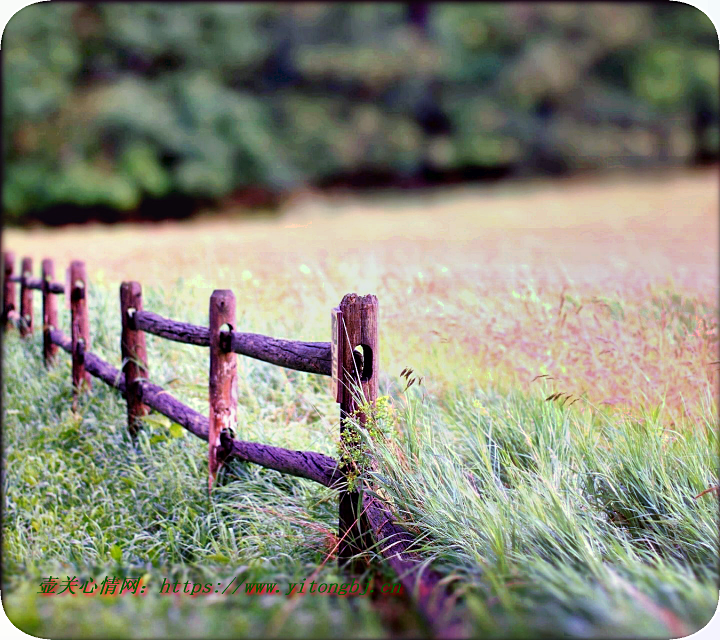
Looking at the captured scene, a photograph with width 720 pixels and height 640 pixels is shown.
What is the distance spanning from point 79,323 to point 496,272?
359 cm

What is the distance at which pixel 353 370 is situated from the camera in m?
2.74

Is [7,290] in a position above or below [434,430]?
above

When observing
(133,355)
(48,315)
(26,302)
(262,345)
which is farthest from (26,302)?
(262,345)

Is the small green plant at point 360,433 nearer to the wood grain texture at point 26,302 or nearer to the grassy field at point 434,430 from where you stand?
the grassy field at point 434,430

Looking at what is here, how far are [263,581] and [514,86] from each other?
14.8ft

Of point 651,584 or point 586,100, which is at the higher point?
point 586,100

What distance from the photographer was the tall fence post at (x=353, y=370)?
2.71 metres

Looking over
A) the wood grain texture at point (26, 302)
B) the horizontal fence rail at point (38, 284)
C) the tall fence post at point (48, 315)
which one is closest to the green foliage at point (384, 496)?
the tall fence post at point (48, 315)

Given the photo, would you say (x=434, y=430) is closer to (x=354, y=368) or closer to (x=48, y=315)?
(x=354, y=368)

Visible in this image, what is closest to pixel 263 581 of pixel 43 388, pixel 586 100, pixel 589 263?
pixel 43 388

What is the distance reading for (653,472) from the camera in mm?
2941

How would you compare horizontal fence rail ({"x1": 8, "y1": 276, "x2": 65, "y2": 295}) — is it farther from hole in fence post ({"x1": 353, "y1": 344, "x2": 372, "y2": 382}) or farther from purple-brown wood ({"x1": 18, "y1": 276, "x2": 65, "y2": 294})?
hole in fence post ({"x1": 353, "y1": 344, "x2": 372, "y2": 382})

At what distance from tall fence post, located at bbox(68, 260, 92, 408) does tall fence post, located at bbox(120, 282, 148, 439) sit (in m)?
0.75

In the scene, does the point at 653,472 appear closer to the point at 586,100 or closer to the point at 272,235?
the point at 586,100
